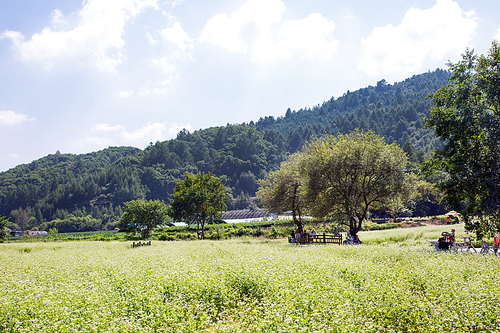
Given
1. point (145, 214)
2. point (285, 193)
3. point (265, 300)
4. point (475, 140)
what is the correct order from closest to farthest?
point (265, 300), point (475, 140), point (285, 193), point (145, 214)

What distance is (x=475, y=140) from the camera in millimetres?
19141

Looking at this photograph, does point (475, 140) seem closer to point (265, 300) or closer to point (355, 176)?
point (355, 176)

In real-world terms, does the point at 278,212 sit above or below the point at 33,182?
below

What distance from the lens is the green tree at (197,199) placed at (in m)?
42.1

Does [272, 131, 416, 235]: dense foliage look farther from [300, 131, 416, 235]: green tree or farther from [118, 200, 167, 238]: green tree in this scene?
[118, 200, 167, 238]: green tree

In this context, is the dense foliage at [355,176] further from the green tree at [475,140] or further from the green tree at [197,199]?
the green tree at [197,199]

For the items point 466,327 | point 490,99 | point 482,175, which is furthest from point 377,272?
point 490,99

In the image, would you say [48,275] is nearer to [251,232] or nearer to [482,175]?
[482,175]

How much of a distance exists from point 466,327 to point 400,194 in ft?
71.3

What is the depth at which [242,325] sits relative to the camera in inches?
260

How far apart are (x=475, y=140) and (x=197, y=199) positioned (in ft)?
103

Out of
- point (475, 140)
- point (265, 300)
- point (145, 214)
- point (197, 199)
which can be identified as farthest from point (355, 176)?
point (145, 214)

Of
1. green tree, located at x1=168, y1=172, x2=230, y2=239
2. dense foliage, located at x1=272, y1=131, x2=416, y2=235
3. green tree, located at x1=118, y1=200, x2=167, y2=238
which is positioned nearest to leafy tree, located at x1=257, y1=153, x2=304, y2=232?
dense foliage, located at x1=272, y1=131, x2=416, y2=235

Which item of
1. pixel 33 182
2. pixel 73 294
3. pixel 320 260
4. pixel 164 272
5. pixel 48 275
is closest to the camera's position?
pixel 73 294
